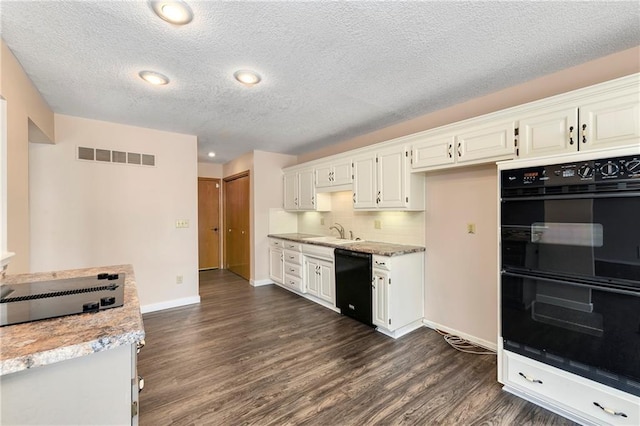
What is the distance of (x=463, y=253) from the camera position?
9.55 ft

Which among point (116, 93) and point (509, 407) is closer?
point (509, 407)

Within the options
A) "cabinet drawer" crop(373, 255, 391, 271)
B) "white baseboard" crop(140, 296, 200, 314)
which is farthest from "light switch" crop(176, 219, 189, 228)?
"cabinet drawer" crop(373, 255, 391, 271)

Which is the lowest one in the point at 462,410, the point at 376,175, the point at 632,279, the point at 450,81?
the point at 462,410

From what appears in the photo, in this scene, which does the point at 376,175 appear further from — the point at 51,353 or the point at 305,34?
the point at 51,353

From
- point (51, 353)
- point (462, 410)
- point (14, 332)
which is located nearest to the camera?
point (51, 353)

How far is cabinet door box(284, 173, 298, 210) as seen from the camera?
4895mm

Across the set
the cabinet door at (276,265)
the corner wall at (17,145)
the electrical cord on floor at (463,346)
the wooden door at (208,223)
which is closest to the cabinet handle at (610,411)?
the electrical cord on floor at (463,346)

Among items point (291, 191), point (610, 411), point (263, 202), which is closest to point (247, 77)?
point (291, 191)

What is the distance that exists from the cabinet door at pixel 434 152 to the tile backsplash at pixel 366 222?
2.23 feet

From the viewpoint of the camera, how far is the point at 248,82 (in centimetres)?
242

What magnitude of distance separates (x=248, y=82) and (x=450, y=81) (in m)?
1.78

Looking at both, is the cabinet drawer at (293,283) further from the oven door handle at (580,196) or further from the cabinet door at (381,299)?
the oven door handle at (580,196)

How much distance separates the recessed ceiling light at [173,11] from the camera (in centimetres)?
150

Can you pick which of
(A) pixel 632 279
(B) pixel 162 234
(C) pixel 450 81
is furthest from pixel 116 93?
(A) pixel 632 279
